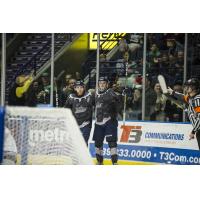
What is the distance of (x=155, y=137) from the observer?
681 centimetres

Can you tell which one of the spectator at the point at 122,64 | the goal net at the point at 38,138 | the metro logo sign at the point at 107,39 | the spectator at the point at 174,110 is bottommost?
the goal net at the point at 38,138

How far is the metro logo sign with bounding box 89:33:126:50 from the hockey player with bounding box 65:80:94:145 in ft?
1.63

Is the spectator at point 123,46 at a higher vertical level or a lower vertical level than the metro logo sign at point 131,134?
higher

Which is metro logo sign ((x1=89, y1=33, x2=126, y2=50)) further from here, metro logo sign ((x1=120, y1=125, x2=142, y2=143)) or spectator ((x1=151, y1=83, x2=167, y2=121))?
metro logo sign ((x1=120, y1=125, x2=142, y2=143))

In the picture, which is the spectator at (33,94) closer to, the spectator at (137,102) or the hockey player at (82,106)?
the hockey player at (82,106)

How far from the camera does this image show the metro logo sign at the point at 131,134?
6.78m

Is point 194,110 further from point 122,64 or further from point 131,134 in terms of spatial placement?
point 122,64

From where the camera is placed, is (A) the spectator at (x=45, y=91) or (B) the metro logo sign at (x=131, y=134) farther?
(B) the metro logo sign at (x=131, y=134)

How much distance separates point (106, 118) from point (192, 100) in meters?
1.08

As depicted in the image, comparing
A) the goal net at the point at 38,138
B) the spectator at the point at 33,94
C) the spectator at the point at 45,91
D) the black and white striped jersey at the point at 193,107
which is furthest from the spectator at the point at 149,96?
the spectator at the point at 33,94

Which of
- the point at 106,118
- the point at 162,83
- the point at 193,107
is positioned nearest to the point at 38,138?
the point at 106,118

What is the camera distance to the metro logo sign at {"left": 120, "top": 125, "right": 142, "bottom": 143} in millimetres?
6777

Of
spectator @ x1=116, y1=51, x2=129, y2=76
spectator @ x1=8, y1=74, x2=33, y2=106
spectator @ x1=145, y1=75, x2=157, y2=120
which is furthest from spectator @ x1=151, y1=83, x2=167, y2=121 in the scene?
spectator @ x1=8, y1=74, x2=33, y2=106

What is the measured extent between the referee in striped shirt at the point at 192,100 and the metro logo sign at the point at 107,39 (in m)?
0.89
